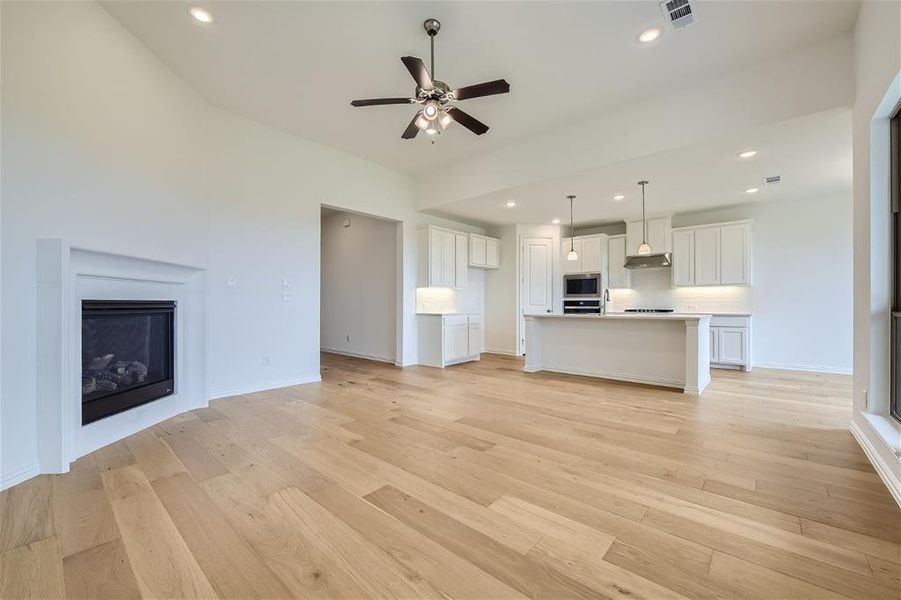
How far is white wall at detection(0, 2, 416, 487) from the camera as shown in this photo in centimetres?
220

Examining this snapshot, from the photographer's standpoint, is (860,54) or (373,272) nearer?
(860,54)

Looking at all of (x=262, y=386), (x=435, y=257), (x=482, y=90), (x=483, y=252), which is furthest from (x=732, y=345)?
(x=262, y=386)

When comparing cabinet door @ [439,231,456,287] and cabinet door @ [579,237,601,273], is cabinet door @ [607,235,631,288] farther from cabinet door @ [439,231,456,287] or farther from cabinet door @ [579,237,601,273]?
cabinet door @ [439,231,456,287]

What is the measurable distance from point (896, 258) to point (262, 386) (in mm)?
5716

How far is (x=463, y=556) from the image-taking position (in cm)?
154

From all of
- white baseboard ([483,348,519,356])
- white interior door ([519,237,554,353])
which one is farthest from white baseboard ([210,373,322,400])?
white interior door ([519,237,554,353])

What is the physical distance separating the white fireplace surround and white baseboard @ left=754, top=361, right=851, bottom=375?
8.17 m

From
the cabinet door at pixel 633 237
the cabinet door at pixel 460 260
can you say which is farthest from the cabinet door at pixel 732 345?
the cabinet door at pixel 460 260

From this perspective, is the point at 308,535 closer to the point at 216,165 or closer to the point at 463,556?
the point at 463,556

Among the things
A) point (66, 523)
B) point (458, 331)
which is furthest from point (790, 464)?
point (458, 331)

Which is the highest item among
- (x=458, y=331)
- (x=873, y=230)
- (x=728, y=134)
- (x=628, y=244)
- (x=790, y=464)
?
(x=728, y=134)

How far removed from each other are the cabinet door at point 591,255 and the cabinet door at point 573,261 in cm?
6

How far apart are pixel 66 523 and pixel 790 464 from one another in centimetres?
405

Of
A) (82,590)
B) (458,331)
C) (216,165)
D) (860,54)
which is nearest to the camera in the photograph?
(82,590)
